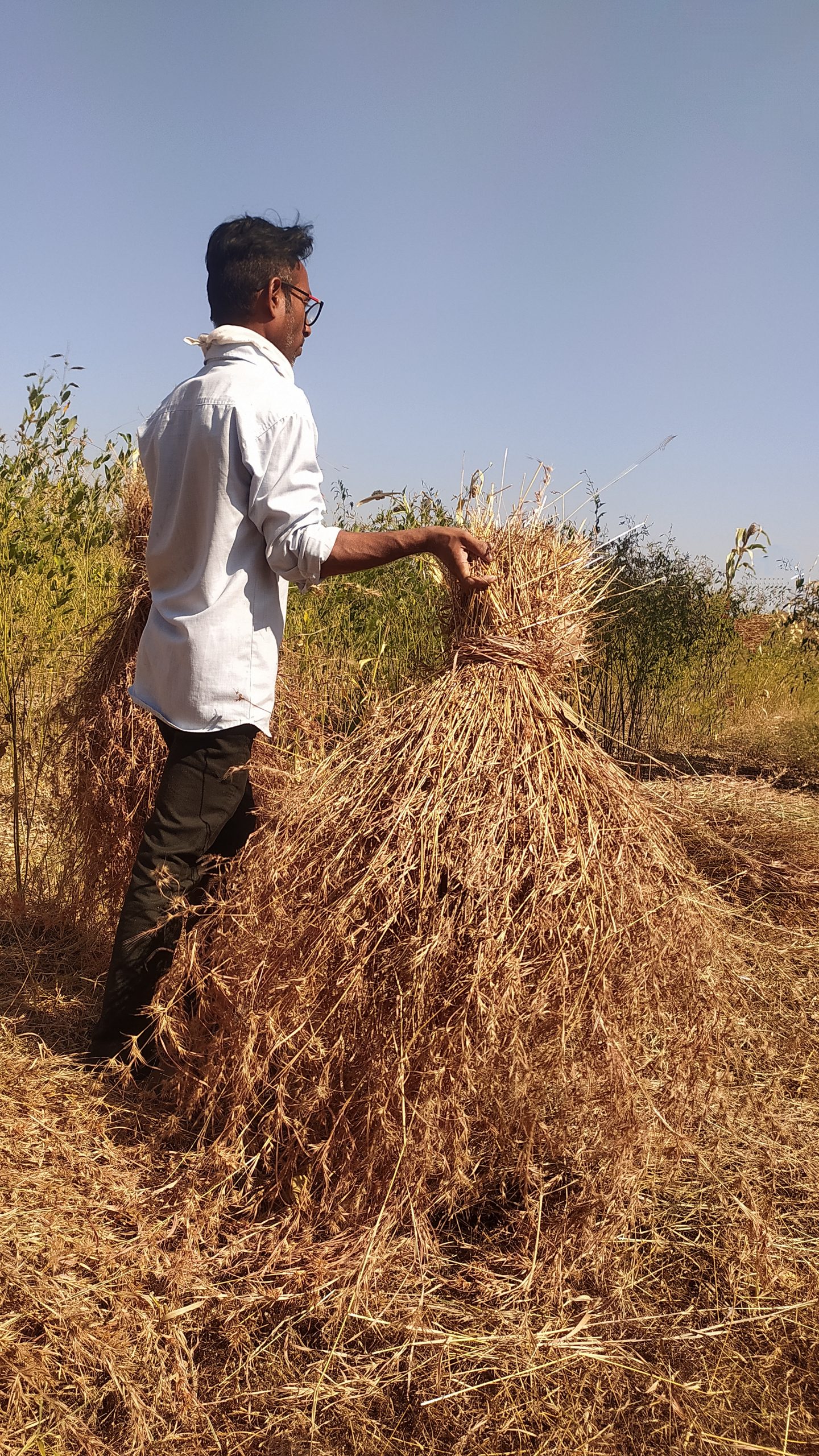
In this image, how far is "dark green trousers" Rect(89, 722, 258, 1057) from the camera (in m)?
2.38

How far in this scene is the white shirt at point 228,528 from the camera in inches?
88.0

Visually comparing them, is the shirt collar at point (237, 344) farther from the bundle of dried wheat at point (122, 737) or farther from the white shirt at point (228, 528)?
the bundle of dried wheat at point (122, 737)

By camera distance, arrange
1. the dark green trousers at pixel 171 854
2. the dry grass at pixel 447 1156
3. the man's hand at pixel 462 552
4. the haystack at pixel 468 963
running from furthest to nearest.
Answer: the dark green trousers at pixel 171 854
the man's hand at pixel 462 552
the haystack at pixel 468 963
the dry grass at pixel 447 1156

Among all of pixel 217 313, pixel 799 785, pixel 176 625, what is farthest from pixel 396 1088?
pixel 799 785

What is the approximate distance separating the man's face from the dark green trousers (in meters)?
0.97

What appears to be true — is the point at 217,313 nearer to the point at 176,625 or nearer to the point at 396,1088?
the point at 176,625

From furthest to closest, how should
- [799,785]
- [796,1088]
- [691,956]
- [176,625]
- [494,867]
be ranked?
[799,785] → [796,1088] → [176,625] → [691,956] → [494,867]

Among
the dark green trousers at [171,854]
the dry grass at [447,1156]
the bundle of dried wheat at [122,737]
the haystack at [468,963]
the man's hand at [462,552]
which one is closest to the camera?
the dry grass at [447,1156]

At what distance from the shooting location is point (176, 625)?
2348mm

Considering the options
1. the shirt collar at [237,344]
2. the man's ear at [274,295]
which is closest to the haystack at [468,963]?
the shirt collar at [237,344]

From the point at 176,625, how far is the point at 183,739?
0.27 meters

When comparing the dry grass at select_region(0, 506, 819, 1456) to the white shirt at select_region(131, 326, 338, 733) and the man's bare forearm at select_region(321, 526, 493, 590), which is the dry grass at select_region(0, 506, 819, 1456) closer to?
the man's bare forearm at select_region(321, 526, 493, 590)

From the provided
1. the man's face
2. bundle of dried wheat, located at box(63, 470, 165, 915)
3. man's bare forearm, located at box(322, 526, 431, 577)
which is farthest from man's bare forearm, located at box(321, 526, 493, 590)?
bundle of dried wheat, located at box(63, 470, 165, 915)

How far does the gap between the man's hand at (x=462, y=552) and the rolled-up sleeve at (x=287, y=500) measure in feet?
0.76
